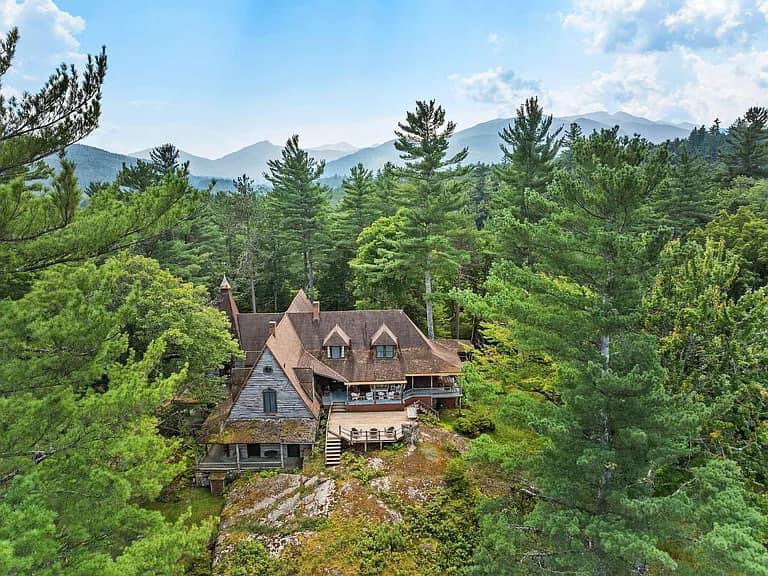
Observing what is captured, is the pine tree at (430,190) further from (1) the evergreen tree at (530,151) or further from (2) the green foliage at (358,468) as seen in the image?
(2) the green foliage at (358,468)

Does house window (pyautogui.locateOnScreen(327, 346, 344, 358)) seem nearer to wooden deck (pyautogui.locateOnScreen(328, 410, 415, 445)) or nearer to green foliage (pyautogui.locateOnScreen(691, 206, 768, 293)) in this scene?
wooden deck (pyautogui.locateOnScreen(328, 410, 415, 445))

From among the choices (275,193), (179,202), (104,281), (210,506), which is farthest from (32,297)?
(275,193)

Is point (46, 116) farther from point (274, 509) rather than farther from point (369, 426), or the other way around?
point (369, 426)

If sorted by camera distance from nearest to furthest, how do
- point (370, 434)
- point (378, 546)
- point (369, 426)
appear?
point (378, 546) → point (370, 434) → point (369, 426)

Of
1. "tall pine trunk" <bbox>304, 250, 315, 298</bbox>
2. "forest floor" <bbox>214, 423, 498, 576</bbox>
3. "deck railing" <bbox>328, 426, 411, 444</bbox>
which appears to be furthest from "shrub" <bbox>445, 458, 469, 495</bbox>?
"tall pine trunk" <bbox>304, 250, 315, 298</bbox>

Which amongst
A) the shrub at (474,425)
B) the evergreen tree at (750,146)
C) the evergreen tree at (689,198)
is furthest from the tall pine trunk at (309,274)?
the evergreen tree at (750,146)

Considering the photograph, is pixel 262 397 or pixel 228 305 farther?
pixel 228 305

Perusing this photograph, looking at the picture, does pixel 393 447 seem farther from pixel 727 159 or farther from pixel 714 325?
pixel 727 159

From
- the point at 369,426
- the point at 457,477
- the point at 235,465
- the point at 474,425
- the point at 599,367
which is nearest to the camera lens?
the point at 599,367

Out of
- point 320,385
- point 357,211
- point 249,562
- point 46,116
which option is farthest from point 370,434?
point 357,211
